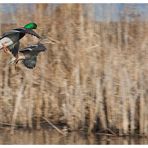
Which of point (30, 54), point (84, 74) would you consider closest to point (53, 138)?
point (84, 74)

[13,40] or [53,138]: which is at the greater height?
[13,40]

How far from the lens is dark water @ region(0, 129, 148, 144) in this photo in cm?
435

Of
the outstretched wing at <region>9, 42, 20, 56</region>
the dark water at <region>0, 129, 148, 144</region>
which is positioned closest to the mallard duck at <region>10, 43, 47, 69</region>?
the outstretched wing at <region>9, 42, 20, 56</region>

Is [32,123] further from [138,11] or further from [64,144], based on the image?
[138,11]

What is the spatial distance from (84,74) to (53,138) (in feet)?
1.99

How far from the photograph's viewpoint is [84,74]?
180 inches

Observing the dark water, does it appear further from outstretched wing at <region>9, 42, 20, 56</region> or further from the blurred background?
outstretched wing at <region>9, 42, 20, 56</region>

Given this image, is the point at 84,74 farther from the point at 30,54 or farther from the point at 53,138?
the point at 30,54

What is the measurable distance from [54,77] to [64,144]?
2.12 ft

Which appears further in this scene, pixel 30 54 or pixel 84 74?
pixel 84 74

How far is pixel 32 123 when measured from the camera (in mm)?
4617

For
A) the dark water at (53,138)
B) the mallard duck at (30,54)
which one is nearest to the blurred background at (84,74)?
the dark water at (53,138)

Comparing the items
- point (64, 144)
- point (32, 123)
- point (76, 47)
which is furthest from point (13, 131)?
point (76, 47)

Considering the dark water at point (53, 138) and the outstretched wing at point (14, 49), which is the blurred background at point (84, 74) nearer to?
the dark water at point (53, 138)
